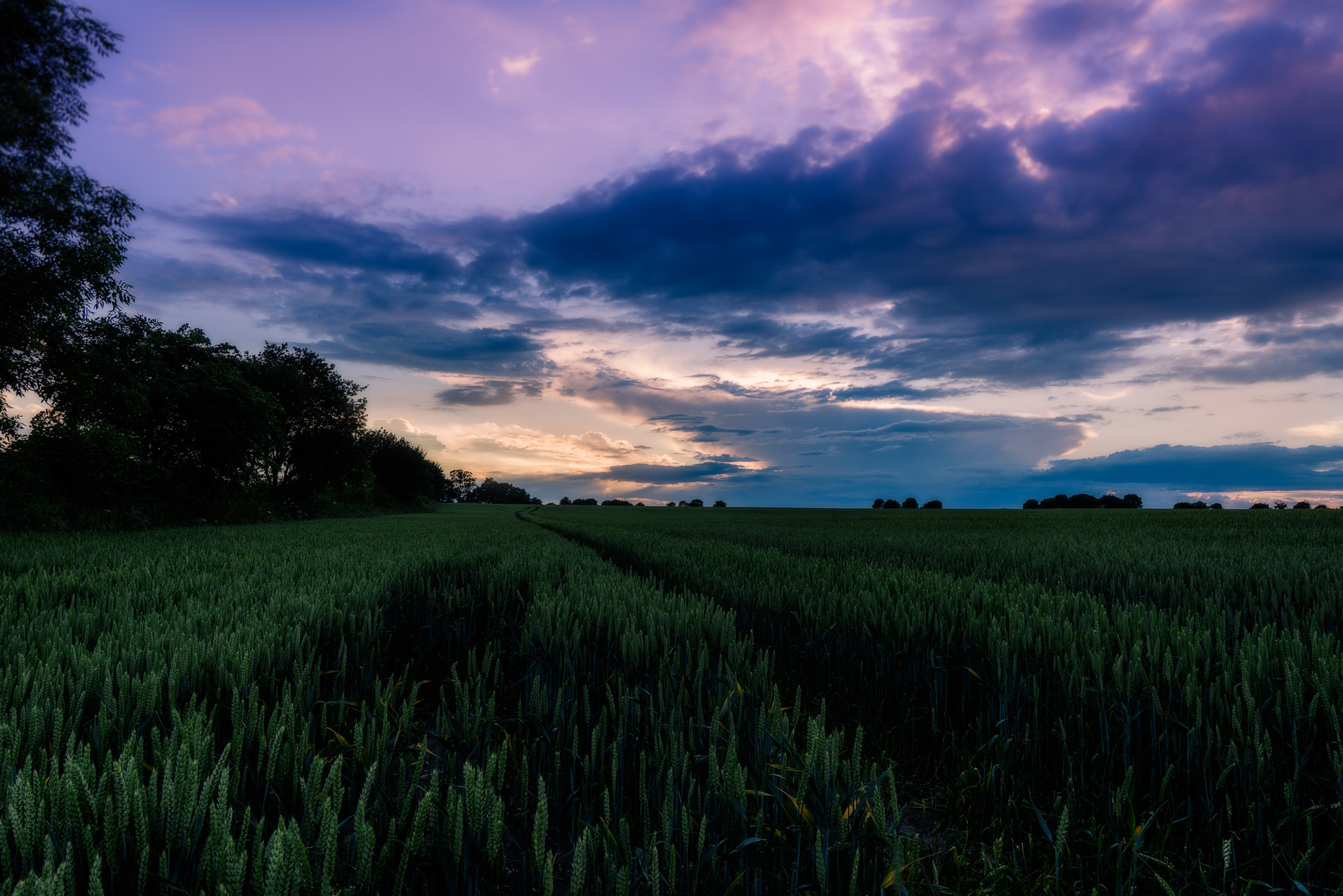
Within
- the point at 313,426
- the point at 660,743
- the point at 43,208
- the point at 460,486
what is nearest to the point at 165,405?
the point at 43,208

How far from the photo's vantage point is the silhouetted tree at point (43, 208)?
45.3 feet

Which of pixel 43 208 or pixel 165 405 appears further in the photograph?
pixel 165 405

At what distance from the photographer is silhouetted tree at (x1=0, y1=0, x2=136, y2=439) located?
45.3ft

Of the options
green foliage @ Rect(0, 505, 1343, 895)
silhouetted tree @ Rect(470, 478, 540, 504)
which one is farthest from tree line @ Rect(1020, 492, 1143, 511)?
silhouetted tree @ Rect(470, 478, 540, 504)

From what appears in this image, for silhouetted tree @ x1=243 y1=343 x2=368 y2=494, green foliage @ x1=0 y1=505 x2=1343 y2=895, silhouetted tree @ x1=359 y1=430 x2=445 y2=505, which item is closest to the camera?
green foliage @ x1=0 y1=505 x2=1343 y2=895

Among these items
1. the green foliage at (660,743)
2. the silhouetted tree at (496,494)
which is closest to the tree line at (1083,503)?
the green foliage at (660,743)

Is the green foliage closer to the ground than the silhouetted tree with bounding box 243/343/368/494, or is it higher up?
closer to the ground

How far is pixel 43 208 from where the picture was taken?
46.9 ft

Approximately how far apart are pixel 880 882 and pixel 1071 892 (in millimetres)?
780

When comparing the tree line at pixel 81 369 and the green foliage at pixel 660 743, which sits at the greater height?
the tree line at pixel 81 369

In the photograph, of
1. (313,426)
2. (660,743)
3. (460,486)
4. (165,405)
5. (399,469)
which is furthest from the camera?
(460,486)

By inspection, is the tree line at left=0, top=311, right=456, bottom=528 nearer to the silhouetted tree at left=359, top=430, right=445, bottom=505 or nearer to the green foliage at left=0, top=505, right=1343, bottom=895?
the green foliage at left=0, top=505, right=1343, bottom=895

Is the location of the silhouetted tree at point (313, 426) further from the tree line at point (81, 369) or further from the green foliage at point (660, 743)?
the green foliage at point (660, 743)

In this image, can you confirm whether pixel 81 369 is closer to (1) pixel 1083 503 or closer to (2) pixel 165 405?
(2) pixel 165 405
